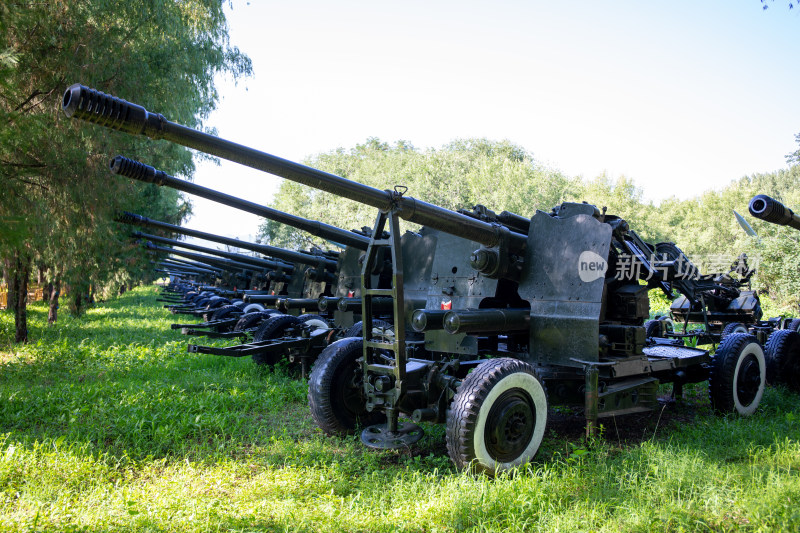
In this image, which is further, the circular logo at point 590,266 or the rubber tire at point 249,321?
the rubber tire at point 249,321

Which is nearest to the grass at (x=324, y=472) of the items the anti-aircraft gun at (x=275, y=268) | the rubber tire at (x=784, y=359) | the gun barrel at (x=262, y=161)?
the rubber tire at (x=784, y=359)

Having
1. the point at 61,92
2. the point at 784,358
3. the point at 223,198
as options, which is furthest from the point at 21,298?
the point at 784,358

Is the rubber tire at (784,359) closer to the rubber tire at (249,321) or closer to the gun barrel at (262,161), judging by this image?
the gun barrel at (262,161)

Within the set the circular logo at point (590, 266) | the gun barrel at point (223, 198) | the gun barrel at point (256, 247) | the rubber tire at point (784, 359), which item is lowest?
the rubber tire at point (784, 359)

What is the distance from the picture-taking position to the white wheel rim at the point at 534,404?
4.34 meters

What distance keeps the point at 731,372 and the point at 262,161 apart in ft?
18.4

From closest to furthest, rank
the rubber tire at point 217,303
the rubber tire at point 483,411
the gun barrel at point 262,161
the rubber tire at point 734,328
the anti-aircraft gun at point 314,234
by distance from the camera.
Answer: the gun barrel at point 262,161, the rubber tire at point 483,411, the anti-aircraft gun at point 314,234, the rubber tire at point 734,328, the rubber tire at point 217,303

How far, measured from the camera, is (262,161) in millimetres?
4352

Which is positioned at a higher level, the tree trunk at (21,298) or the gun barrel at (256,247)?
the gun barrel at (256,247)

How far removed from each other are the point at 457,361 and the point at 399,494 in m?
1.49

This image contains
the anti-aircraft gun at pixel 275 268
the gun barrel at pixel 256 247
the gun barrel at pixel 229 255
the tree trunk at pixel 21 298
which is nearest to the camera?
the anti-aircraft gun at pixel 275 268

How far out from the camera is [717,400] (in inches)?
257

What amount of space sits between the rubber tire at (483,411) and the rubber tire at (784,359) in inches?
193

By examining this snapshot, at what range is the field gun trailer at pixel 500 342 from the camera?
4.51 meters
